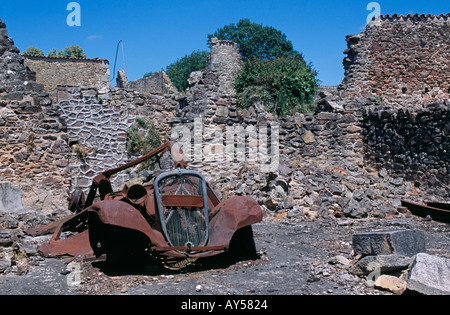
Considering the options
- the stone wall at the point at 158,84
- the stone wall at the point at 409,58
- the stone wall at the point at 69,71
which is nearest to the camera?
the stone wall at the point at 409,58

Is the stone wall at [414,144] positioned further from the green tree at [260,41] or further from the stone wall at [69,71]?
the green tree at [260,41]

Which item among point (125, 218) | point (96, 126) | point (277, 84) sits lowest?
point (125, 218)

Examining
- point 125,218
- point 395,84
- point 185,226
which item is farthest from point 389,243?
point 395,84

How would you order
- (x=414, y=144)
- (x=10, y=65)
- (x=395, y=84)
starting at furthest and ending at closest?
(x=395, y=84) < (x=10, y=65) < (x=414, y=144)

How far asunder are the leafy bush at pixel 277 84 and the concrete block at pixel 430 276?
1320 cm

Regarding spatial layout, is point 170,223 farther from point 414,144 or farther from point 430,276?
point 414,144

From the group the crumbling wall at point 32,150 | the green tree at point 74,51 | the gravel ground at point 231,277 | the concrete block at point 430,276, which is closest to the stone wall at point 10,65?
the crumbling wall at point 32,150

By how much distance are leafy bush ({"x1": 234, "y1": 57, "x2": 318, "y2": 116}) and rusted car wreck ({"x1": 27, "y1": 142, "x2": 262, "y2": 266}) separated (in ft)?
38.5

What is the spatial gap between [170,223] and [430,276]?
8.60 ft

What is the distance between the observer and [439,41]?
17.3m

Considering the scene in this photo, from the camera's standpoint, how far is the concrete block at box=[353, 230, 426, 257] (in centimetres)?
501

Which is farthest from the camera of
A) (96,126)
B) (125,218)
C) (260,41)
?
(260,41)

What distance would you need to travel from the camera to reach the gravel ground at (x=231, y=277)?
4492 millimetres

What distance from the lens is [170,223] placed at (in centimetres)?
536
